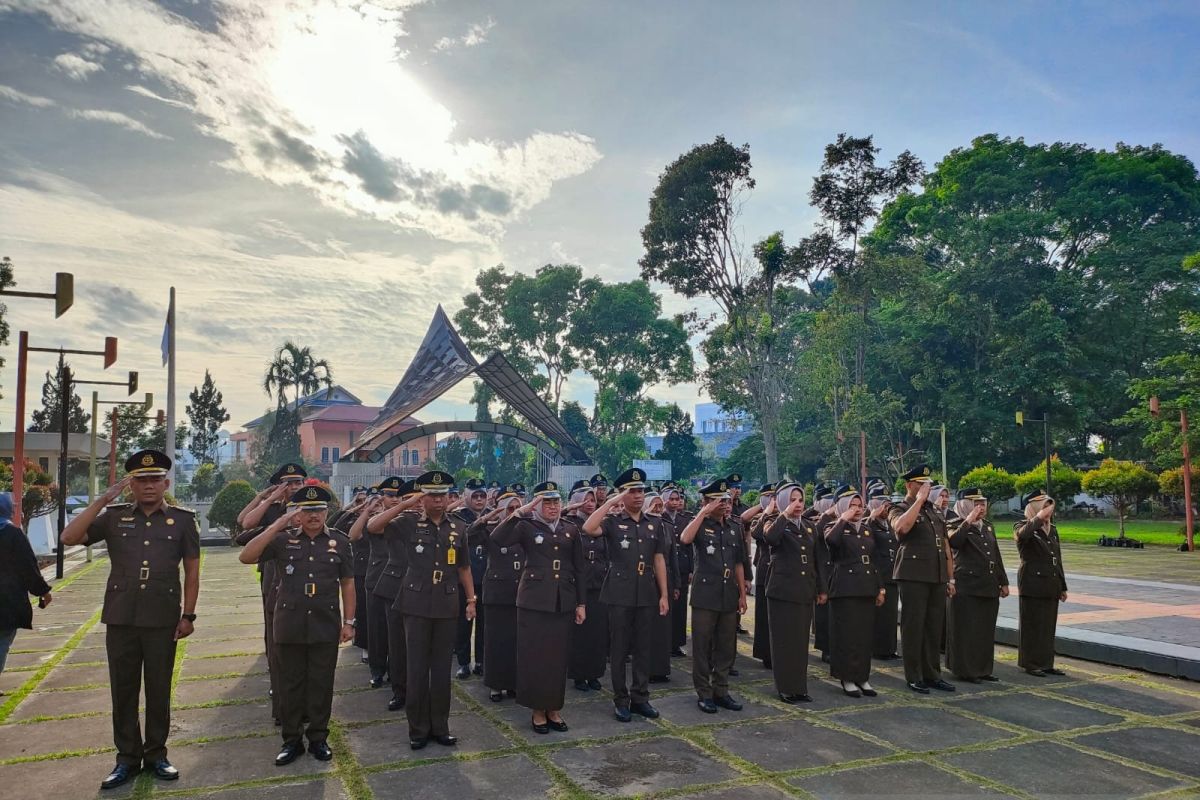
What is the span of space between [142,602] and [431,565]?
1902 millimetres

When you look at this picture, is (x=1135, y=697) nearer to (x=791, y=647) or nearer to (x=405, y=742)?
(x=791, y=647)

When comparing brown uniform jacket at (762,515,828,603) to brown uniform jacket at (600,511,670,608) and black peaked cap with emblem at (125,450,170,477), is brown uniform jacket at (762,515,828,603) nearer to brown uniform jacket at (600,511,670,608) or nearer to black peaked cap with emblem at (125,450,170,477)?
brown uniform jacket at (600,511,670,608)

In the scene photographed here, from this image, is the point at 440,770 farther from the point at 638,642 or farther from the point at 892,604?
the point at 892,604

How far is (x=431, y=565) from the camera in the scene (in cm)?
603

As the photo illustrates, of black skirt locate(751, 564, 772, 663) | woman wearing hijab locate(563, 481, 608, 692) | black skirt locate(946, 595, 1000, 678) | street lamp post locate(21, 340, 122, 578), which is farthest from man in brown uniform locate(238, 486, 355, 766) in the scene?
street lamp post locate(21, 340, 122, 578)

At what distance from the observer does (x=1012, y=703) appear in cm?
708

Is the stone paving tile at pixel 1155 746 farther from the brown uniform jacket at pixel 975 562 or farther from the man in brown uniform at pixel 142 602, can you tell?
the man in brown uniform at pixel 142 602

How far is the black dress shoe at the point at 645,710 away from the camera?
6621 millimetres

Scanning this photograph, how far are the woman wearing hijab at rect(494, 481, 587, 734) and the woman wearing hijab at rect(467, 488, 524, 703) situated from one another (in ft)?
1.91

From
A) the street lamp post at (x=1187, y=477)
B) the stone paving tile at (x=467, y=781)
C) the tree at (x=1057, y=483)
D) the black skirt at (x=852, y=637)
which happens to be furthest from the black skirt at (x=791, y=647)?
the tree at (x=1057, y=483)

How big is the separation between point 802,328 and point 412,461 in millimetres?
39866

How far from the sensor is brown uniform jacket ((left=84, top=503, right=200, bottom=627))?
17.1 feet

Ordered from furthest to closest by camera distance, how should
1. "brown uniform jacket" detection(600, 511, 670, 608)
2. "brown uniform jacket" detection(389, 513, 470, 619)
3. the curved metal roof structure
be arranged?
the curved metal roof structure
"brown uniform jacket" detection(600, 511, 670, 608)
"brown uniform jacket" detection(389, 513, 470, 619)

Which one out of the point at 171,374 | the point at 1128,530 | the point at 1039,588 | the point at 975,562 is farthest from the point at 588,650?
the point at 1128,530
